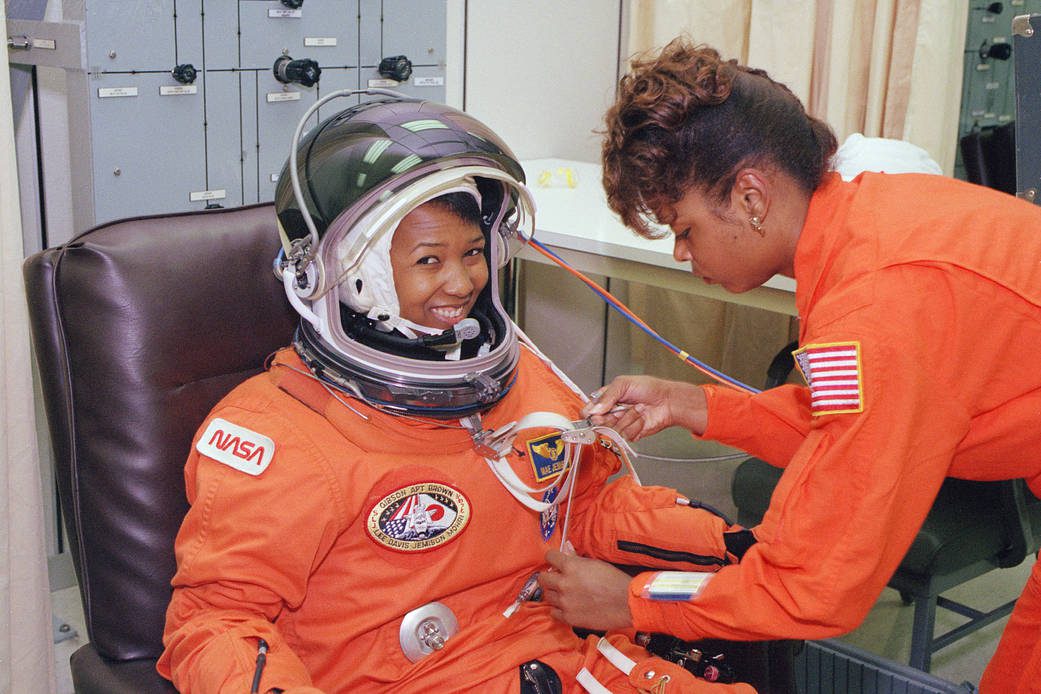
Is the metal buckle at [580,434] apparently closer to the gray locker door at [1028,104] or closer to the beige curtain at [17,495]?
the gray locker door at [1028,104]

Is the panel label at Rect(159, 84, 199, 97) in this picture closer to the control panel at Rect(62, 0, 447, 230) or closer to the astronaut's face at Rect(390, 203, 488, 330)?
the control panel at Rect(62, 0, 447, 230)

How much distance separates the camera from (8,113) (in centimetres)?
157

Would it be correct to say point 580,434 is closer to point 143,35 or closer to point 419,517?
point 419,517

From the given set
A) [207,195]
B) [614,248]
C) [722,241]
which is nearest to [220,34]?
[207,195]

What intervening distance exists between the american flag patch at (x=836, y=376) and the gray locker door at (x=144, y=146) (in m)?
1.38

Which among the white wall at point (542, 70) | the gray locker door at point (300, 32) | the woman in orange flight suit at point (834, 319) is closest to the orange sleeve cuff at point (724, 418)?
the woman in orange flight suit at point (834, 319)

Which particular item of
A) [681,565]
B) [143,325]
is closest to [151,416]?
[143,325]

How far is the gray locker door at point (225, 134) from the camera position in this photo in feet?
7.09

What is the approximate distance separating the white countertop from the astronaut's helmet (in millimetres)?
593

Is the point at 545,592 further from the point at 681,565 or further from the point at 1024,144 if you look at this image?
the point at 1024,144

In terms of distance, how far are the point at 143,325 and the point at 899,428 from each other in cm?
89

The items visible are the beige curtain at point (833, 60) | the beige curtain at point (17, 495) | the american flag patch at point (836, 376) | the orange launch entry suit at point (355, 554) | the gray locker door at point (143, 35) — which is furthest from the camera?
the beige curtain at point (833, 60)

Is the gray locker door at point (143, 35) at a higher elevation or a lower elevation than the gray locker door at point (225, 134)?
higher

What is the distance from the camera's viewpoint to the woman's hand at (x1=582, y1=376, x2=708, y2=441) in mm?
1463
